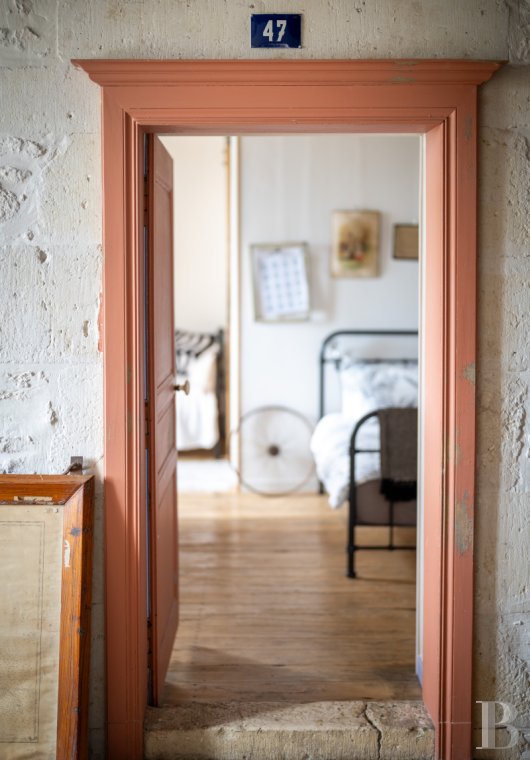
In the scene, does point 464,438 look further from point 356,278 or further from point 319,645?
point 356,278

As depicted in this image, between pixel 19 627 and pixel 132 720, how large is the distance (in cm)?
49

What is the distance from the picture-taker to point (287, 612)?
3.85m

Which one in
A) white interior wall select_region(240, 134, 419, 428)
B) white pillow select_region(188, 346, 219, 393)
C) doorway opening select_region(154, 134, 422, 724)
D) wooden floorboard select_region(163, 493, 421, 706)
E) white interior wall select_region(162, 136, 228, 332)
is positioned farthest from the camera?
white interior wall select_region(162, 136, 228, 332)

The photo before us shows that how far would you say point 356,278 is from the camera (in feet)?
19.2

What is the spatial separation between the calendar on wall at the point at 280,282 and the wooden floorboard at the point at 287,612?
4.51ft

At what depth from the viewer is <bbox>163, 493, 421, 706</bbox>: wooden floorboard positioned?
3.17 meters

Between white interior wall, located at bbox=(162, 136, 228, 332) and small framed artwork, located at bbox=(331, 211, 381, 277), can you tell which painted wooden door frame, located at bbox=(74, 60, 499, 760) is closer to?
small framed artwork, located at bbox=(331, 211, 381, 277)

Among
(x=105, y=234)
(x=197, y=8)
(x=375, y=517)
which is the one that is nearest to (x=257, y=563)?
(x=375, y=517)

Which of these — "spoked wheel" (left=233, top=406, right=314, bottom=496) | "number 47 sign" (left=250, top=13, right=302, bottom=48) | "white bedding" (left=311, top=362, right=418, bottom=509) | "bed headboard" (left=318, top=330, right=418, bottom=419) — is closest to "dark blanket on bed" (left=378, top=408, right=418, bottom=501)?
"white bedding" (left=311, top=362, right=418, bottom=509)

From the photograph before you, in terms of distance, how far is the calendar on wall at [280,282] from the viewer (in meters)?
5.79

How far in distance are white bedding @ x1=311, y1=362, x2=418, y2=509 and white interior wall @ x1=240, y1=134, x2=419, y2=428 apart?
0.39 metres

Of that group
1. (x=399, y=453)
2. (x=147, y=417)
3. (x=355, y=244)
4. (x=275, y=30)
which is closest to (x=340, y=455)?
(x=399, y=453)

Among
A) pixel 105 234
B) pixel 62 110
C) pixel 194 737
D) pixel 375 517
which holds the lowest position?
pixel 194 737

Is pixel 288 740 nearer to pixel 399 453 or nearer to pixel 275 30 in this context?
pixel 399 453
